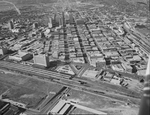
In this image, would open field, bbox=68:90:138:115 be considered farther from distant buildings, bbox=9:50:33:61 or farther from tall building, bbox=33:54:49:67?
distant buildings, bbox=9:50:33:61

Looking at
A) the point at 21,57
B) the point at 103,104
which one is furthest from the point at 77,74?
the point at 21,57

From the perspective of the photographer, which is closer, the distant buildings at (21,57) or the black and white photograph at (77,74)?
the black and white photograph at (77,74)

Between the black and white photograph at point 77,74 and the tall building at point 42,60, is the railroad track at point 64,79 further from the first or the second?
the tall building at point 42,60

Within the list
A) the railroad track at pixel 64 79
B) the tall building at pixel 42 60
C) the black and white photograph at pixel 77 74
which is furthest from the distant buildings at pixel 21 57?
the tall building at pixel 42 60

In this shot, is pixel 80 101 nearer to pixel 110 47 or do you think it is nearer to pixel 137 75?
pixel 137 75

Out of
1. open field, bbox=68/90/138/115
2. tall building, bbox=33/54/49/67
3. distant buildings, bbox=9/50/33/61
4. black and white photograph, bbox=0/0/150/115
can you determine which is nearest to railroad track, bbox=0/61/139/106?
black and white photograph, bbox=0/0/150/115

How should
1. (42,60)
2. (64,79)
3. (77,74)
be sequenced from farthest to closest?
(42,60)
(77,74)
(64,79)

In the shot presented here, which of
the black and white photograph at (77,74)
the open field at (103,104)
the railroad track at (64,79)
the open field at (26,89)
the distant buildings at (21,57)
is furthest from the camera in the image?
the distant buildings at (21,57)

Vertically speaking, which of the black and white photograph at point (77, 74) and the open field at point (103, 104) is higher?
the black and white photograph at point (77, 74)

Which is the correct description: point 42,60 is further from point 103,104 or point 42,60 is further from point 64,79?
point 103,104
